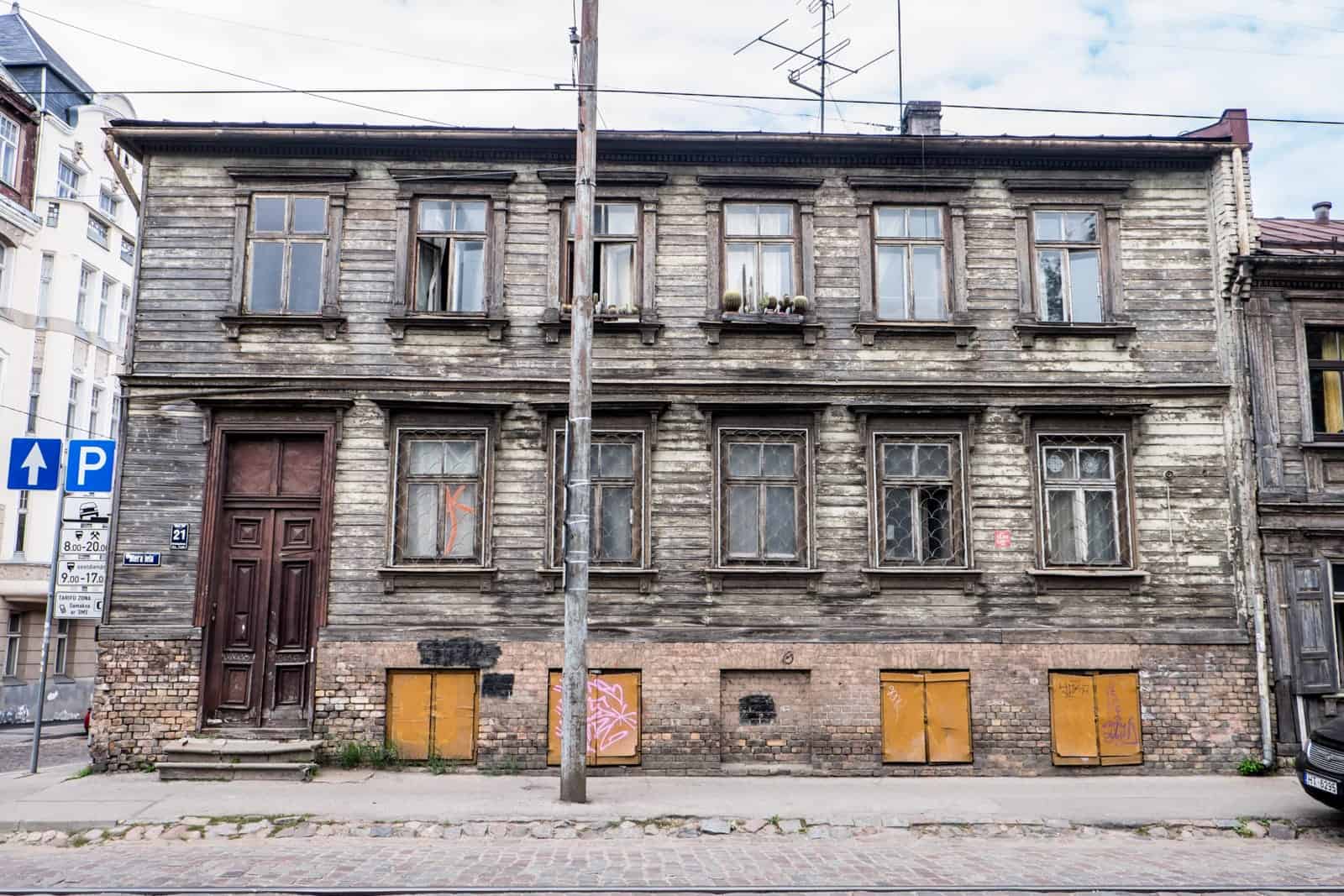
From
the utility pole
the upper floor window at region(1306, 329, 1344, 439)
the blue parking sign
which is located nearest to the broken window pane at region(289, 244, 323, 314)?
the blue parking sign

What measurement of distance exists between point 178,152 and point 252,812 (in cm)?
829

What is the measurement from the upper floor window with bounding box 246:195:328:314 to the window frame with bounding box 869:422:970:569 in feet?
23.8

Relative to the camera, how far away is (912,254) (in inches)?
526

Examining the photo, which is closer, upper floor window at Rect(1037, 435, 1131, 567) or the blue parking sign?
the blue parking sign

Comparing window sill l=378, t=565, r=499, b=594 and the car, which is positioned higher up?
window sill l=378, t=565, r=499, b=594

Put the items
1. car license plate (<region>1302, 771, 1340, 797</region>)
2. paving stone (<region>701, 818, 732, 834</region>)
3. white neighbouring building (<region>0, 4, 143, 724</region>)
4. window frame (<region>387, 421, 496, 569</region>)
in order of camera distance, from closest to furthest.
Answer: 1. paving stone (<region>701, 818, 732, 834</region>)
2. car license plate (<region>1302, 771, 1340, 797</region>)
3. window frame (<region>387, 421, 496, 569</region>)
4. white neighbouring building (<region>0, 4, 143, 724</region>)

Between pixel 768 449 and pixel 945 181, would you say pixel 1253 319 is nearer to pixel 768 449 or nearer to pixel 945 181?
pixel 945 181

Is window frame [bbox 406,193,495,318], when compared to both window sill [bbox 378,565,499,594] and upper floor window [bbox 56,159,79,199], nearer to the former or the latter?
window sill [bbox 378,565,499,594]

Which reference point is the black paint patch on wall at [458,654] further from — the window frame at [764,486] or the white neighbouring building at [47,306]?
the white neighbouring building at [47,306]

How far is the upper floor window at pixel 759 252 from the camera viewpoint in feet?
43.4

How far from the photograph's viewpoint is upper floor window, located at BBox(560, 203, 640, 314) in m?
13.2

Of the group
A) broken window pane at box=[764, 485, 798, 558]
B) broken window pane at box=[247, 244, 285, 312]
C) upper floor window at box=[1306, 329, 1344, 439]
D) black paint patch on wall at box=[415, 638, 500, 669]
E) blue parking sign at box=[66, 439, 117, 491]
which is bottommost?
black paint patch on wall at box=[415, 638, 500, 669]

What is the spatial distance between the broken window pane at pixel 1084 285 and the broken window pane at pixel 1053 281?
123 mm

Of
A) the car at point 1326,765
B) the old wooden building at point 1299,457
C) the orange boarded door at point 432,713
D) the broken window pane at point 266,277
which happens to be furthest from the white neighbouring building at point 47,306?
the car at point 1326,765
